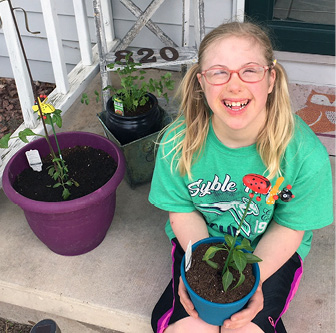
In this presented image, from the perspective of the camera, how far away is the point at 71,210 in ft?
5.41

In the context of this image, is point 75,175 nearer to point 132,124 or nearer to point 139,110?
point 132,124

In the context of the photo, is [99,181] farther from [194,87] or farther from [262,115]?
[262,115]

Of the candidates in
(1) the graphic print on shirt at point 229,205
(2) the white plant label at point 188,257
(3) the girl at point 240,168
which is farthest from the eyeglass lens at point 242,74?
(2) the white plant label at point 188,257

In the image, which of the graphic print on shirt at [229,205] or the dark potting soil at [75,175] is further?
the dark potting soil at [75,175]

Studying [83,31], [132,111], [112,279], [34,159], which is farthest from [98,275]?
[83,31]

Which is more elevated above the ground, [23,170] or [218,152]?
[218,152]

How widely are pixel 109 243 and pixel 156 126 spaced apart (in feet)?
1.91

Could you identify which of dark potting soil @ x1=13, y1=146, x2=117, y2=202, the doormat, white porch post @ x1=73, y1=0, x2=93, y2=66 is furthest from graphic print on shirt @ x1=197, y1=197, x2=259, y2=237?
white porch post @ x1=73, y1=0, x2=93, y2=66

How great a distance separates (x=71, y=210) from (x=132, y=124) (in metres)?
0.55

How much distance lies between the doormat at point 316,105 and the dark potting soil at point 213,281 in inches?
59.7

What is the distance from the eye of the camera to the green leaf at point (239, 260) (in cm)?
115

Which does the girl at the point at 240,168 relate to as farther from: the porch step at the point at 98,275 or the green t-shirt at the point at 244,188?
the porch step at the point at 98,275

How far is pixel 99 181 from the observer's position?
71.8 inches

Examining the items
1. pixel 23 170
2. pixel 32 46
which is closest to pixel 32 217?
pixel 23 170
